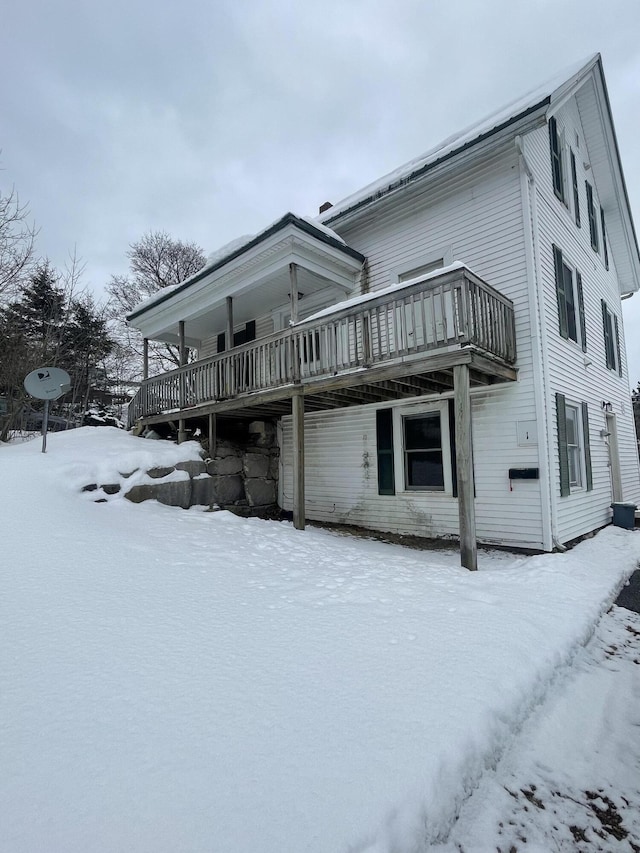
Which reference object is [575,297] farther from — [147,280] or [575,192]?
[147,280]

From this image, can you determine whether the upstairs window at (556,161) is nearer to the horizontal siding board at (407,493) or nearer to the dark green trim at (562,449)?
the dark green trim at (562,449)

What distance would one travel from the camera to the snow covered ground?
150 cm

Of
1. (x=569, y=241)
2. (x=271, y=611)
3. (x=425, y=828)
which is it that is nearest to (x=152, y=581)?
(x=271, y=611)

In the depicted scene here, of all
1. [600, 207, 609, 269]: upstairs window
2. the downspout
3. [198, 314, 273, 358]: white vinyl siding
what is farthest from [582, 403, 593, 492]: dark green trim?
[198, 314, 273, 358]: white vinyl siding

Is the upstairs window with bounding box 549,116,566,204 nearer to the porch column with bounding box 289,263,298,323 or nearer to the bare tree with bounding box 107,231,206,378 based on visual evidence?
the porch column with bounding box 289,263,298,323

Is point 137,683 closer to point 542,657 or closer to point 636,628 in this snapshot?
point 542,657

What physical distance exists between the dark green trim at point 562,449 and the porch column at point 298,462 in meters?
4.26

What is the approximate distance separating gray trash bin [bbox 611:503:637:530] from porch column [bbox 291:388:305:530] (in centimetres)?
686

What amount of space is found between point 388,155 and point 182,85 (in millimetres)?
70201

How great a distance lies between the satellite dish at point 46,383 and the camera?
7789mm

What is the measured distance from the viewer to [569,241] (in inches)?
349

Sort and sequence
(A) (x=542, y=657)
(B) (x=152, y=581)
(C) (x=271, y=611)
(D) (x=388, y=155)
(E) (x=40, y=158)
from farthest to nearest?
1. (D) (x=388, y=155)
2. (E) (x=40, y=158)
3. (B) (x=152, y=581)
4. (C) (x=271, y=611)
5. (A) (x=542, y=657)

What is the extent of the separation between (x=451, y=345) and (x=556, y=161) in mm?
5796

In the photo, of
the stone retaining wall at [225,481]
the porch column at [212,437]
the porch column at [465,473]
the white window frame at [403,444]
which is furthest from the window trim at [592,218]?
the porch column at [212,437]
